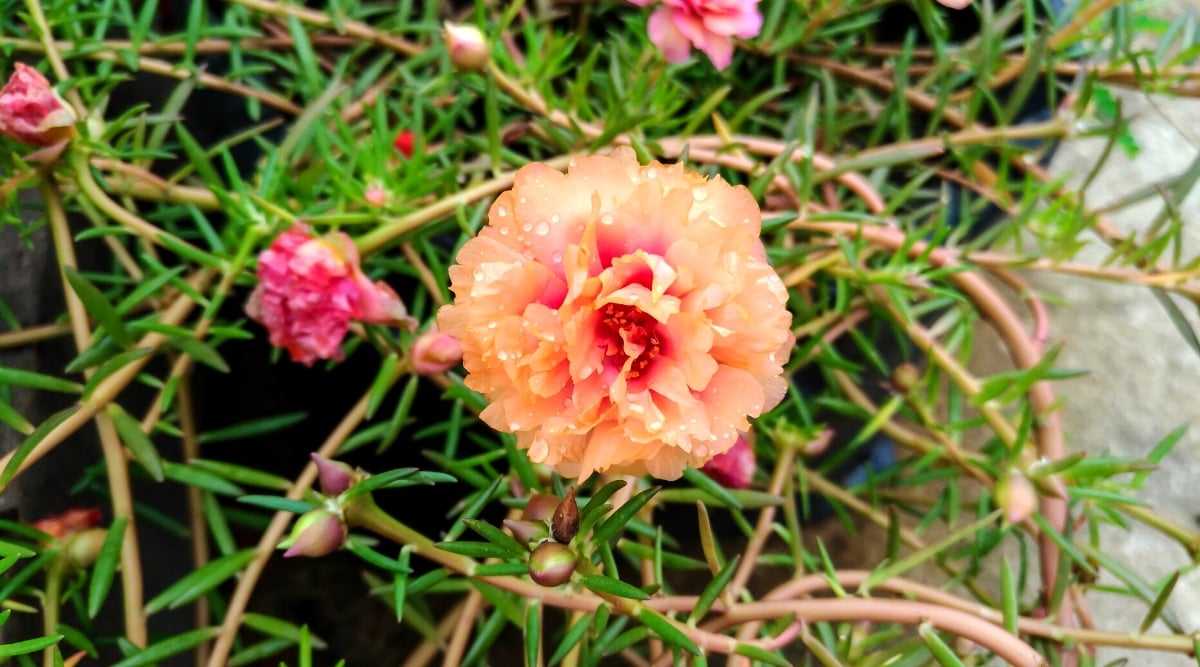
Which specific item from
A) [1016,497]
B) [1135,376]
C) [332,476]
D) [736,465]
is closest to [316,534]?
[332,476]

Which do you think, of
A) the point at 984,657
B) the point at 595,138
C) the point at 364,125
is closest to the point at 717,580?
the point at 984,657

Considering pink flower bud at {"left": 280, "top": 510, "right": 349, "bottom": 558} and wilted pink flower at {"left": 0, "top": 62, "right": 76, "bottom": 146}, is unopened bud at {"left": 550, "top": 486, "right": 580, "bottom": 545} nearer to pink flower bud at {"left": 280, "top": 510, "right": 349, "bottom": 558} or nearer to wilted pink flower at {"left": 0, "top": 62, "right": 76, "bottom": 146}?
pink flower bud at {"left": 280, "top": 510, "right": 349, "bottom": 558}

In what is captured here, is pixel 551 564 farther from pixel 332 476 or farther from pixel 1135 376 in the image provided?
pixel 1135 376

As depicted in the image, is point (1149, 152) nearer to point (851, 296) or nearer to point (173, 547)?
point (851, 296)

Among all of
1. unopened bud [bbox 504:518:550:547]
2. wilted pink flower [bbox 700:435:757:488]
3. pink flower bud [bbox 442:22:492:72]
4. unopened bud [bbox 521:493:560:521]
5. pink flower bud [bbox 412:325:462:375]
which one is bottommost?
wilted pink flower [bbox 700:435:757:488]

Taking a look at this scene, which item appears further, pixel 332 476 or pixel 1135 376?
pixel 1135 376

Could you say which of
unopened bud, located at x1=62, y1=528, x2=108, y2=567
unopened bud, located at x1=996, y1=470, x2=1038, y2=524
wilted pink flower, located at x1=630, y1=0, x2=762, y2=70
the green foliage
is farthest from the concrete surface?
unopened bud, located at x1=62, y1=528, x2=108, y2=567

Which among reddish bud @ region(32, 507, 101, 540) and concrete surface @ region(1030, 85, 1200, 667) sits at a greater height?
reddish bud @ region(32, 507, 101, 540)
